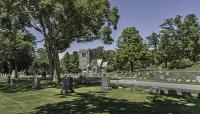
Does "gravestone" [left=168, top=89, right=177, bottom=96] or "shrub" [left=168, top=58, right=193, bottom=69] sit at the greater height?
"shrub" [left=168, top=58, right=193, bottom=69]

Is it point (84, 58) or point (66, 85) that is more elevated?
point (84, 58)

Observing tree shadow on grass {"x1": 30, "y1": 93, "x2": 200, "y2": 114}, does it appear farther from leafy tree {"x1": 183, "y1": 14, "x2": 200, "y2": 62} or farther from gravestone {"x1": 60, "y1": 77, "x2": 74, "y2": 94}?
leafy tree {"x1": 183, "y1": 14, "x2": 200, "y2": 62}

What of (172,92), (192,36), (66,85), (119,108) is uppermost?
(192,36)

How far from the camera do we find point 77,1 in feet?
109

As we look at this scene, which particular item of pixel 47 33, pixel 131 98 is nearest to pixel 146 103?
pixel 131 98

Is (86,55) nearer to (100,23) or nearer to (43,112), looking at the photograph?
(100,23)

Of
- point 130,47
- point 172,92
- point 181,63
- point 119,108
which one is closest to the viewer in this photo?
point 119,108

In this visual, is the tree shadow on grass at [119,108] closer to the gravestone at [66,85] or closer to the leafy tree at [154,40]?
the gravestone at [66,85]

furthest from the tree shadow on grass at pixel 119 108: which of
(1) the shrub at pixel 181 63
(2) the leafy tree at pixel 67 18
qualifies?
(1) the shrub at pixel 181 63

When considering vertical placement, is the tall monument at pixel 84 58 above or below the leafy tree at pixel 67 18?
above

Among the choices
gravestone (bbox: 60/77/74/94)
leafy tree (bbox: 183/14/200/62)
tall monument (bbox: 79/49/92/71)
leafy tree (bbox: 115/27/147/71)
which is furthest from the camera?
tall monument (bbox: 79/49/92/71)

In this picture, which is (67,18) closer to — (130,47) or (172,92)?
(172,92)

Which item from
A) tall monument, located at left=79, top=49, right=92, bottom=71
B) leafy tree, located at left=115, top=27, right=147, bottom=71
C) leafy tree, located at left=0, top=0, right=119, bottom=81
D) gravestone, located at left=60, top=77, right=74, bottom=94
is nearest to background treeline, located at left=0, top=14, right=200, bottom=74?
leafy tree, located at left=115, top=27, right=147, bottom=71

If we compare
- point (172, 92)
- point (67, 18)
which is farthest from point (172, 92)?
point (67, 18)
